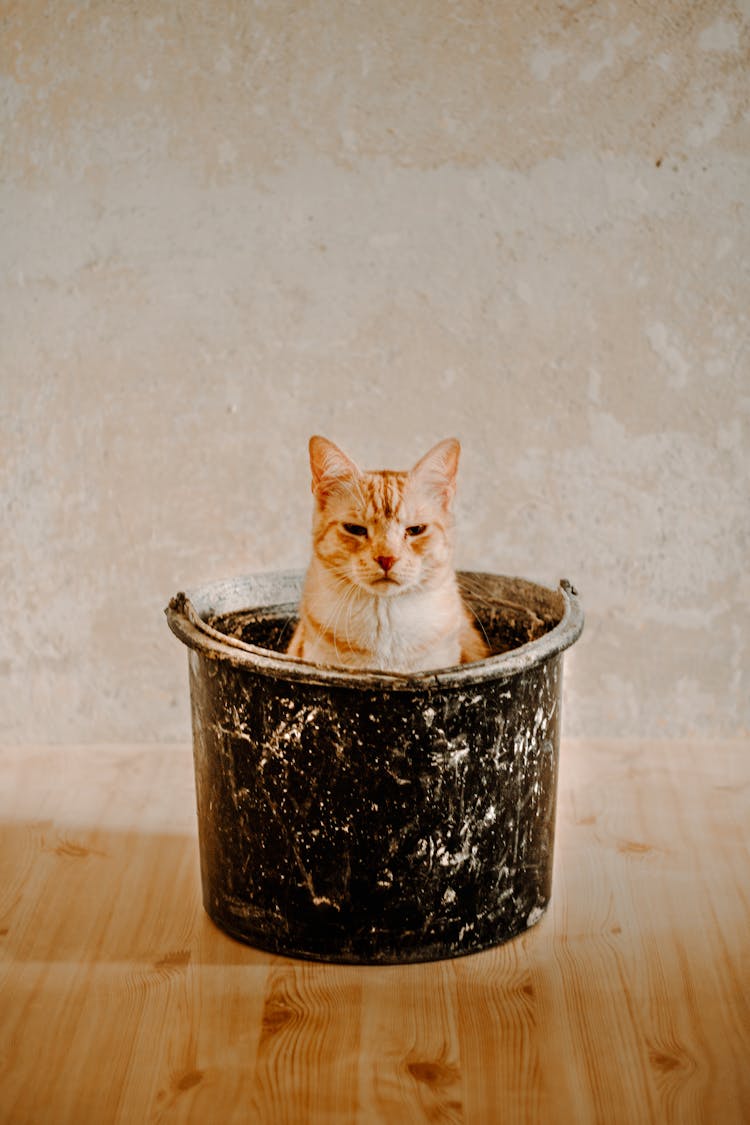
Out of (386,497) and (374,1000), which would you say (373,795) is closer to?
(374,1000)

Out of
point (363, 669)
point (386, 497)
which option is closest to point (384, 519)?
point (386, 497)

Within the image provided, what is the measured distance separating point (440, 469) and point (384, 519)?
0.43 feet

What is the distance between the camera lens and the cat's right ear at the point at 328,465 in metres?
1.91

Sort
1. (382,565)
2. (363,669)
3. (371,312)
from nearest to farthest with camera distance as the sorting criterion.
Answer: (363,669), (382,565), (371,312)

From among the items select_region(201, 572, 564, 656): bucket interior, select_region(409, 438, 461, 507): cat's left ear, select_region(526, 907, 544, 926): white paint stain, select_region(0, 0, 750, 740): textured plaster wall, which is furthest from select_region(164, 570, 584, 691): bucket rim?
select_region(0, 0, 750, 740): textured plaster wall

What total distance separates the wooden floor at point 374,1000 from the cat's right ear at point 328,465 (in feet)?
2.51

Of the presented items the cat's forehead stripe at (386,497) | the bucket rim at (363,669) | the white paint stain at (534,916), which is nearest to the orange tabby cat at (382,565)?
the cat's forehead stripe at (386,497)

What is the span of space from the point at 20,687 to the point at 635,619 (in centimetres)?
144

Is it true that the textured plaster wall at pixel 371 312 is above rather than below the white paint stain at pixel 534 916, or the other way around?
above

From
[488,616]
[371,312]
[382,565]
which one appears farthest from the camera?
[371,312]

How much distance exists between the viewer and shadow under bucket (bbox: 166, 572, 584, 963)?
1.73 meters

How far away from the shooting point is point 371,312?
2533 millimetres

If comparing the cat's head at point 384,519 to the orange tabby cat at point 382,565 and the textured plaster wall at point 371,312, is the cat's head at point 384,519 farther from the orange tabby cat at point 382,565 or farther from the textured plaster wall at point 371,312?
the textured plaster wall at point 371,312

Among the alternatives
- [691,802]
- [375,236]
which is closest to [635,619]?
[691,802]
